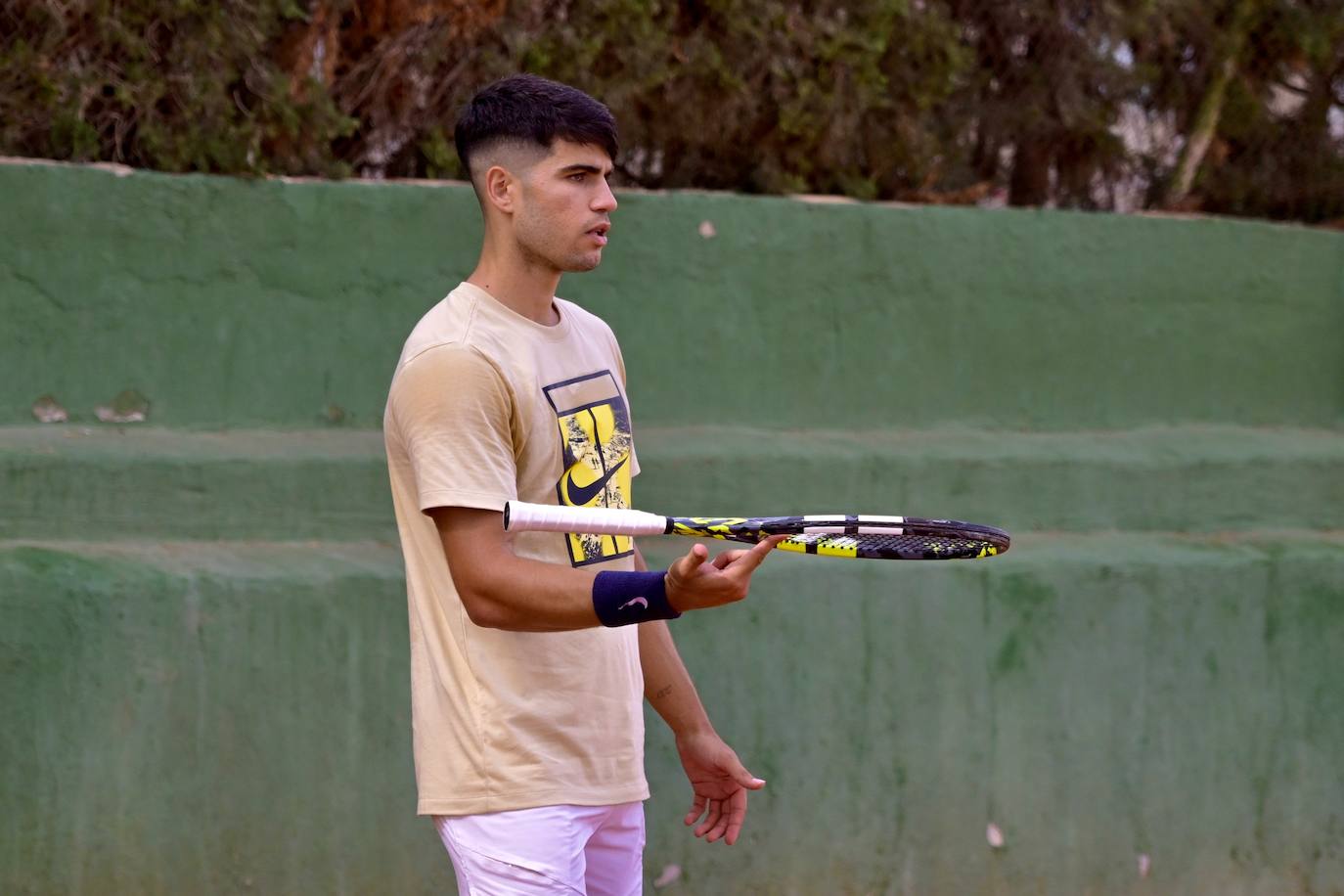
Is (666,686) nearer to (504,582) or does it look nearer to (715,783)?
(715,783)

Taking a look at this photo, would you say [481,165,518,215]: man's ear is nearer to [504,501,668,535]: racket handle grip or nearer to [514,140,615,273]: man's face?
[514,140,615,273]: man's face

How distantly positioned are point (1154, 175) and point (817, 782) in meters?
2.77

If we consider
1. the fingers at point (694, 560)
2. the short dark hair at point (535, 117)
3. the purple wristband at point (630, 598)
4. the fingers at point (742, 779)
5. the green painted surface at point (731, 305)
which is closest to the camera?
the fingers at point (694, 560)

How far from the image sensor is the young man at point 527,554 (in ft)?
9.00

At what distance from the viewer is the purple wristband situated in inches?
105

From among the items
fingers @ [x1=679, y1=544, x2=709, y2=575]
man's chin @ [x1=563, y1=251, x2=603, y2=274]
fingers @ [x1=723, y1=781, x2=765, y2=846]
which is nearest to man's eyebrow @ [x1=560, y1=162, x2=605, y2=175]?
man's chin @ [x1=563, y1=251, x2=603, y2=274]

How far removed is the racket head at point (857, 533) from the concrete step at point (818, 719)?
1.99 meters

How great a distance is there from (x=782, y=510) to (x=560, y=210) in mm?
2188

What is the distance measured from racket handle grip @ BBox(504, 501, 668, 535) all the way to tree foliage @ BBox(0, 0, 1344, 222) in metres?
2.49

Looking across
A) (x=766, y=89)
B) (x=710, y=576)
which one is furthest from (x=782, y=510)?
→ (x=710, y=576)

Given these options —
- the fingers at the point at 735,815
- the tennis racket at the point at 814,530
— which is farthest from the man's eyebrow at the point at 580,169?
the fingers at the point at 735,815

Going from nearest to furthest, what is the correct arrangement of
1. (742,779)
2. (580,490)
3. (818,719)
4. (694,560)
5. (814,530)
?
(694,560) → (814,530) → (580,490) → (742,779) → (818,719)

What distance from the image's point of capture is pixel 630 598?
2689mm

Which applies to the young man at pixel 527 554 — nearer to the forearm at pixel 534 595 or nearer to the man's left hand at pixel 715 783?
the forearm at pixel 534 595
